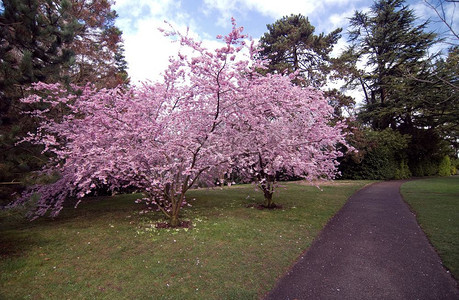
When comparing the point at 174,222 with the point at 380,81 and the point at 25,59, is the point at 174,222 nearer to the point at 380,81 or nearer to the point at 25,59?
the point at 25,59

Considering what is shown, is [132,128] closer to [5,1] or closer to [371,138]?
[5,1]

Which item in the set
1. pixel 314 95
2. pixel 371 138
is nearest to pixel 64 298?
pixel 314 95

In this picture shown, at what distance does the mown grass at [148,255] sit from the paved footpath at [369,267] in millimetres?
376

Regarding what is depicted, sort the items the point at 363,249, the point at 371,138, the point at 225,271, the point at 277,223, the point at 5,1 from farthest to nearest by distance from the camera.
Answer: the point at 371,138 < the point at 277,223 < the point at 363,249 < the point at 5,1 < the point at 225,271

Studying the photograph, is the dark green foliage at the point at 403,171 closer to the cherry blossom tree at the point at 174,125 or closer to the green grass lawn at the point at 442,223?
the green grass lawn at the point at 442,223

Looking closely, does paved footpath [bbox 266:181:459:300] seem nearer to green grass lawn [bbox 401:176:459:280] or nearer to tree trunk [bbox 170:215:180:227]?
green grass lawn [bbox 401:176:459:280]

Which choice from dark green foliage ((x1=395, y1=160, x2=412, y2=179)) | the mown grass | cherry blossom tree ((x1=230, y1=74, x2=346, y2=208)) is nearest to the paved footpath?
the mown grass

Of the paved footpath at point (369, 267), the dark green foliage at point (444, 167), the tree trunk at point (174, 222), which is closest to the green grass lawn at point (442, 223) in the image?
the paved footpath at point (369, 267)

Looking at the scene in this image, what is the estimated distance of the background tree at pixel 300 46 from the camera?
61.7 feet

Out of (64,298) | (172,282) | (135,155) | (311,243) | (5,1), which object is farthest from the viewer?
(135,155)

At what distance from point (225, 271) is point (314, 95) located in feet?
21.4

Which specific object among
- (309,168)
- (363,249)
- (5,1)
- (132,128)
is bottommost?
(363,249)

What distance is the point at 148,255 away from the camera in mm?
5121

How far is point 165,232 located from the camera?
6.57 m
